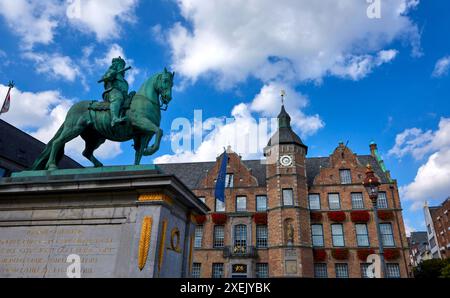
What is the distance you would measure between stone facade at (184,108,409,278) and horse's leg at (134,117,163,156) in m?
24.4

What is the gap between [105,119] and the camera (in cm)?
823

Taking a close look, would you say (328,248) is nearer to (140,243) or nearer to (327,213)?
(327,213)

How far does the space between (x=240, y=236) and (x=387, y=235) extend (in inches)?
546

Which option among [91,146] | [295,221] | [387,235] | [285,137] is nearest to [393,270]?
[387,235]

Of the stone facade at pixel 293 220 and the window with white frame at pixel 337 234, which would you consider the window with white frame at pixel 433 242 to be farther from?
the window with white frame at pixel 337 234

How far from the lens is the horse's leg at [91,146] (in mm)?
8830

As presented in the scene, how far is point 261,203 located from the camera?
112 feet

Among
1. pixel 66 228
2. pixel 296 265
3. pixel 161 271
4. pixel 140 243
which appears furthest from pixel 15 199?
pixel 296 265

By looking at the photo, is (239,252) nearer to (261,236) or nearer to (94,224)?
(261,236)

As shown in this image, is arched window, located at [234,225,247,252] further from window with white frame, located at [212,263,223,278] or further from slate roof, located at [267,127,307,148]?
slate roof, located at [267,127,307,148]

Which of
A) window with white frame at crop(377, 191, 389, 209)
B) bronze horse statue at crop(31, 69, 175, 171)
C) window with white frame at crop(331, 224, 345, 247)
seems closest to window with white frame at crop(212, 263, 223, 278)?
window with white frame at crop(331, 224, 345, 247)

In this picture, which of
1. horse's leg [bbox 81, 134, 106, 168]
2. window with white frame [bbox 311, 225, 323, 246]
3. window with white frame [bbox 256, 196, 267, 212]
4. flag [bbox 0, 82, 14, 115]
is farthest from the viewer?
window with white frame [bbox 256, 196, 267, 212]

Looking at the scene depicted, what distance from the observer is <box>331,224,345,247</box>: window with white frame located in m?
31.5

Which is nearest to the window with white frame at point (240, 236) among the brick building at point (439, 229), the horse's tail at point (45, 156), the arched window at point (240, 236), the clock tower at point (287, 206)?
the arched window at point (240, 236)
